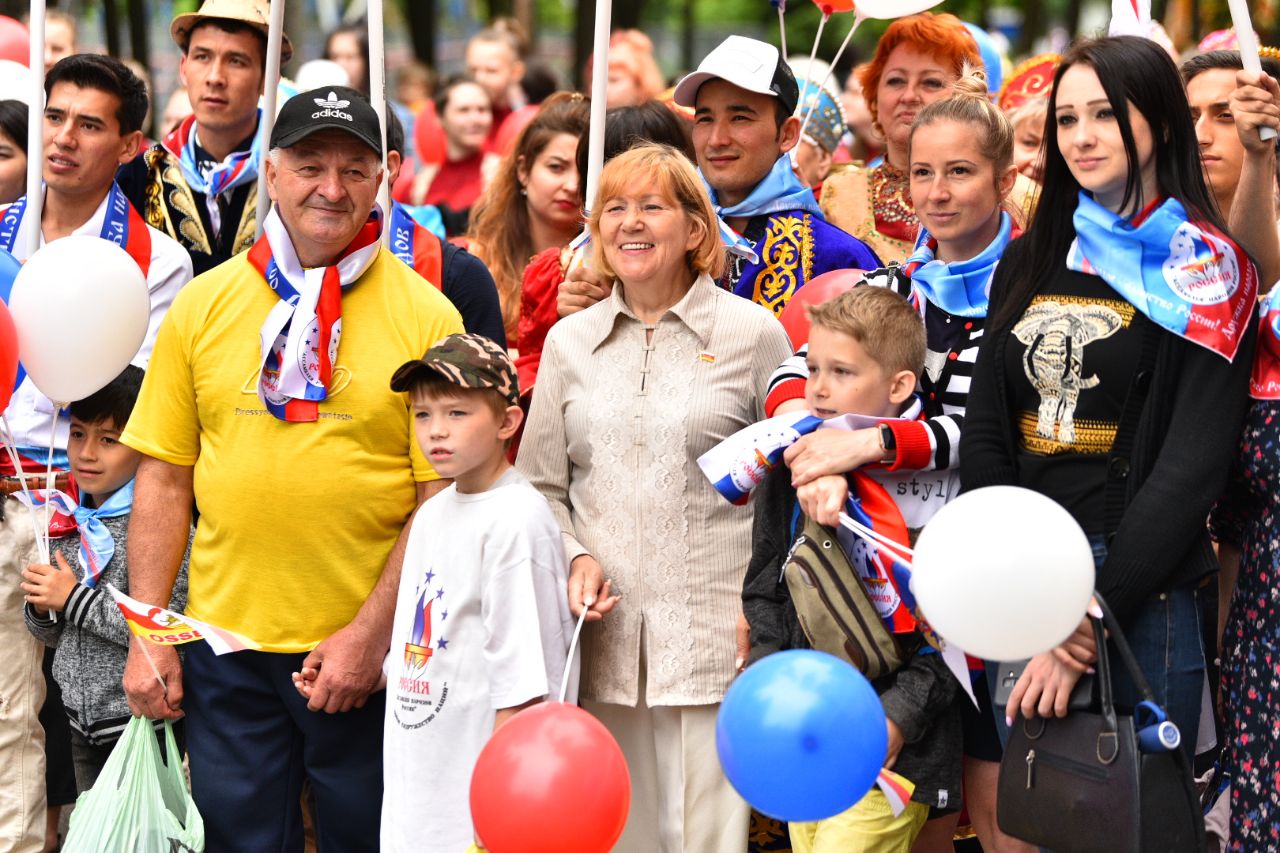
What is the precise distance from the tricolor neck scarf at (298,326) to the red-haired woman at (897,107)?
220 cm

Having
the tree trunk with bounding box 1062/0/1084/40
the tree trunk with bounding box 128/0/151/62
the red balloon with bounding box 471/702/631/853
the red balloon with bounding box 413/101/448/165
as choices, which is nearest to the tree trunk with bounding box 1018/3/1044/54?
the tree trunk with bounding box 1062/0/1084/40

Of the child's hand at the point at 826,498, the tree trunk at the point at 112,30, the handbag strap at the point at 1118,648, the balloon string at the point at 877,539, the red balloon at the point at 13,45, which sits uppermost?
the tree trunk at the point at 112,30

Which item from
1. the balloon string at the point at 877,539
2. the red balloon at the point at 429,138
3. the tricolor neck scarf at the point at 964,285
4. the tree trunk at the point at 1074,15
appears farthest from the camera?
the tree trunk at the point at 1074,15

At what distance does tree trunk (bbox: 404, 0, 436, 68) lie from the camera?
22969mm

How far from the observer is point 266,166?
197 inches

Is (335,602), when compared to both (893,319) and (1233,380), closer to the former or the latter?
(893,319)

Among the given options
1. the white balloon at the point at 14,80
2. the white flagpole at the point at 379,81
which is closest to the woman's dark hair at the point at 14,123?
the white balloon at the point at 14,80

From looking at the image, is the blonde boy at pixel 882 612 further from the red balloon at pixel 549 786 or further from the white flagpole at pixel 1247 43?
the white flagpole at pixel 1247 43

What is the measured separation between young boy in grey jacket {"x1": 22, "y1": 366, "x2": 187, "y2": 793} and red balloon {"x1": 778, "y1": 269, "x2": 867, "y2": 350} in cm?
191

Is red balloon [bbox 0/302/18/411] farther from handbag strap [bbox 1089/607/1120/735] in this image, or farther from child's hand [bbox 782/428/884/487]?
handbag strap [bbox 1089/607/1120/735]

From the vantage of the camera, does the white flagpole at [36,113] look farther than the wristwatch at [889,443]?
Yes

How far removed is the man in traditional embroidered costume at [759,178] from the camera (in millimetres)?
5219

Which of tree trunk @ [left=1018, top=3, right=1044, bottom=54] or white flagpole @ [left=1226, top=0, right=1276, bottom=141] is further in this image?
tree trunk @ [left=1018, top=3, right=1044, bottom=54]

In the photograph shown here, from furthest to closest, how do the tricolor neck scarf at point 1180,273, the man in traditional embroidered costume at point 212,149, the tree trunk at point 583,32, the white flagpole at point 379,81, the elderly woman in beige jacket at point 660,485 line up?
the tree trunk at point 583,32, the man in traditional embroidered costume at point 212,149, the white flagpole at point 379,81, the elderly woman in beige jacket at point 660,485, the tricolor neck scarf at point 1180,273
